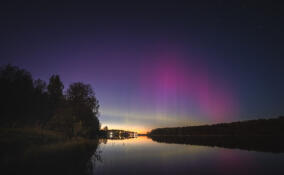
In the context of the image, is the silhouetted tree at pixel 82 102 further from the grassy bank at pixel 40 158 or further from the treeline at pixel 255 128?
the treeline at pixel 255 128

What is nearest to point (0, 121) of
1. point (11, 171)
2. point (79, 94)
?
point (79, 94)

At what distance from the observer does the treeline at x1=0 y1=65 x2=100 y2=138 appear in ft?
192

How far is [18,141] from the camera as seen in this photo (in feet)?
141

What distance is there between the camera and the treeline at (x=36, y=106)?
5844 centimetres

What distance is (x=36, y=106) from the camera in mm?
77625

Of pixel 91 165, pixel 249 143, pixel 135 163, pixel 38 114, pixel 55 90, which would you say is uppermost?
pixel 55 90

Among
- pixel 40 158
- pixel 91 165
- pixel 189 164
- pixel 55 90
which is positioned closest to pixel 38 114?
pixel 55 90

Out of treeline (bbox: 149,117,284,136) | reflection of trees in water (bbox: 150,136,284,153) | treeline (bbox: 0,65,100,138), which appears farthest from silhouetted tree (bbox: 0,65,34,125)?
treeline (bbox: 149,117,284,136)

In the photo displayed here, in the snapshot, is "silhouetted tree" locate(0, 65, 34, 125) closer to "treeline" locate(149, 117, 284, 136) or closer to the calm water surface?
the calm water surface

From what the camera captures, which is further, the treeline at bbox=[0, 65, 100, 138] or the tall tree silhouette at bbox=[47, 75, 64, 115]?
the tall tree silhouette at bbox=[47, 75, 64, 115]

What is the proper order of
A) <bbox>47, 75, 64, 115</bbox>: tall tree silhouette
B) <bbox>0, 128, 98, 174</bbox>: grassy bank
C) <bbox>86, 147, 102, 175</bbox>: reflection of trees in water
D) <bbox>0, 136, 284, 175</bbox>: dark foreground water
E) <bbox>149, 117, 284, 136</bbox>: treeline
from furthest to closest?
<bbox>149, 117, 284, 136</bbox>: treeline
<bbox>47, 75, 64, 115</bbox>: tall tree silhouette
<bbox>0, 128, 98, 174</bbox>: grassy bank
<bbox>0, 136, 284, 175</bbox>: dark foreground water
<bbox>86, 147, 102, 175</bbox>: reflection of trees in water

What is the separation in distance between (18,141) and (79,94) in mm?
37576

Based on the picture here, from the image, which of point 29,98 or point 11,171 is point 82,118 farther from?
point 11,171

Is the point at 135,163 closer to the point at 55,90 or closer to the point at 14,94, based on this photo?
the point at 14,94
